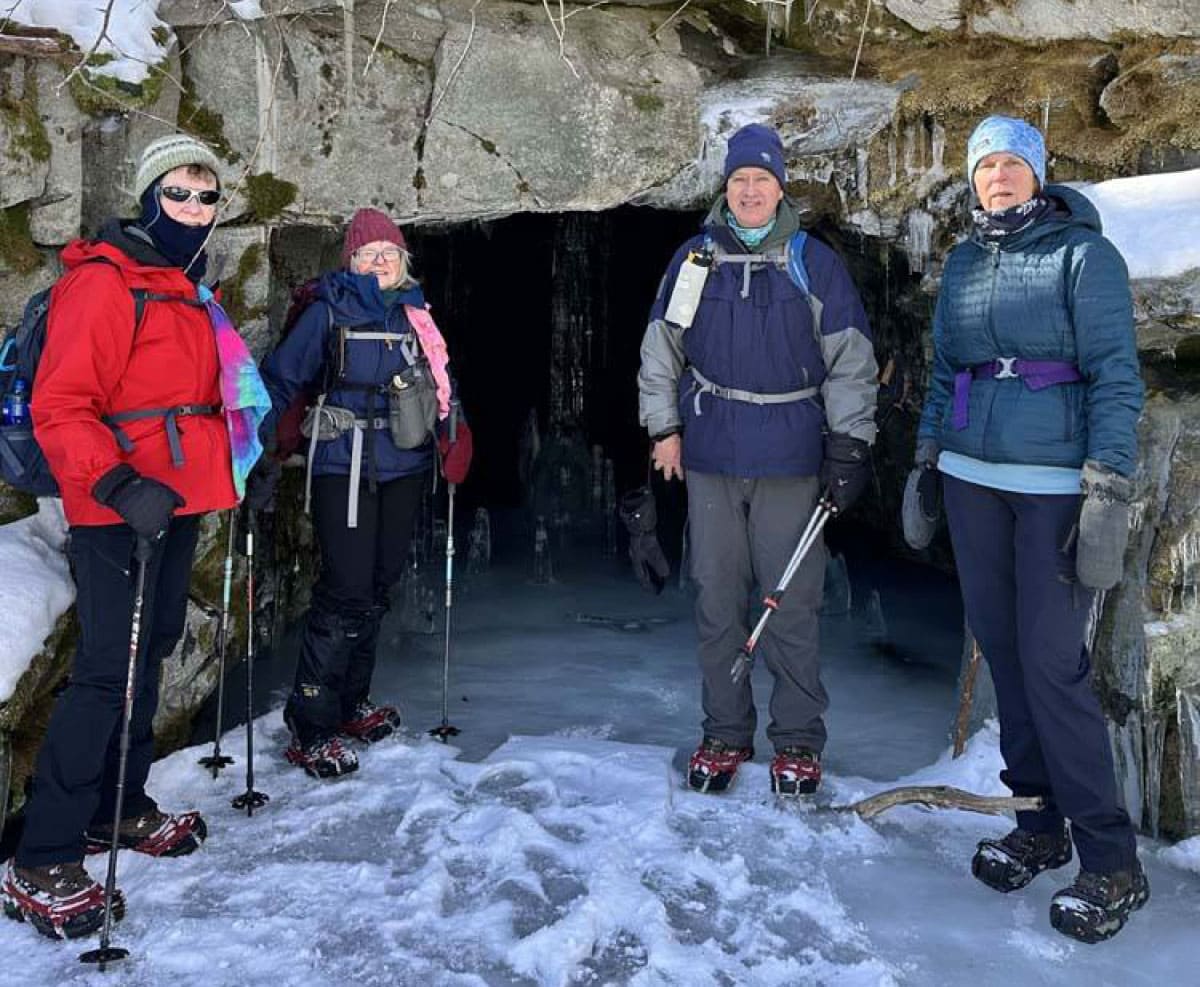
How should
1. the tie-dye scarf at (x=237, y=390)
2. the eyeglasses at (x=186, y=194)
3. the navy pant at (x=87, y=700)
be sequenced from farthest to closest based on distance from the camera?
the tie-dye scarf at (x=237, y=390) → the eyeglasses at (x=186, y=194) → the navy pant at (x=87, y=700)

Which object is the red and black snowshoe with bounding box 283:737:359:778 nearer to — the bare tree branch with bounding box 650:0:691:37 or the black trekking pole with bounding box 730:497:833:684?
the black trekking pole with bounding box 730:497:833:684

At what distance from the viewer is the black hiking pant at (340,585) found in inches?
194

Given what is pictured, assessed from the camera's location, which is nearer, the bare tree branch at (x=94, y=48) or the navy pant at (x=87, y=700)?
the navy pant at (x=87, y=700)

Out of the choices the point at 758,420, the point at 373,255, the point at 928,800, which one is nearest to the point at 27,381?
the point at 373,255

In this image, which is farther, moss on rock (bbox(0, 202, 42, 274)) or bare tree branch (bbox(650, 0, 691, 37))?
bare tree branch (bbox(650, 0, 691, 37))

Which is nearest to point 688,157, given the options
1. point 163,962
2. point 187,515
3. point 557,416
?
point 187,515

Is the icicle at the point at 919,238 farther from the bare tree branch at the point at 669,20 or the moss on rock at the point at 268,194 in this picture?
the moss on rock at the point at 268,194

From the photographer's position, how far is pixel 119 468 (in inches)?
136

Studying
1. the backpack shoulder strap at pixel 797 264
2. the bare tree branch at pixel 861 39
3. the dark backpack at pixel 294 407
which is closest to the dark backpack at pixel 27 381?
the dark backpack at pixel 294 407

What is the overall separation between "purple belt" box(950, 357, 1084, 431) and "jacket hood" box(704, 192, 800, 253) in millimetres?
1056

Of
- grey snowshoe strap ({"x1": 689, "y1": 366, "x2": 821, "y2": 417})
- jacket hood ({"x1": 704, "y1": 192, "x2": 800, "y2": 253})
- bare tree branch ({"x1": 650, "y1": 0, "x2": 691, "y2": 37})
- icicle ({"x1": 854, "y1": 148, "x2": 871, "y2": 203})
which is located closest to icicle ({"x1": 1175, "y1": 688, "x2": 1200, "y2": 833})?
grey snowshoe strap ({"x1": 689, "y1": 366, "x2": 821, "y2": 417})

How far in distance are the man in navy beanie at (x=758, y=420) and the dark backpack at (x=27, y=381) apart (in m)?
2.21

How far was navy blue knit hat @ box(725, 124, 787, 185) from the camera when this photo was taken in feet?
14.6

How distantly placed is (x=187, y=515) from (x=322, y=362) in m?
1.18
